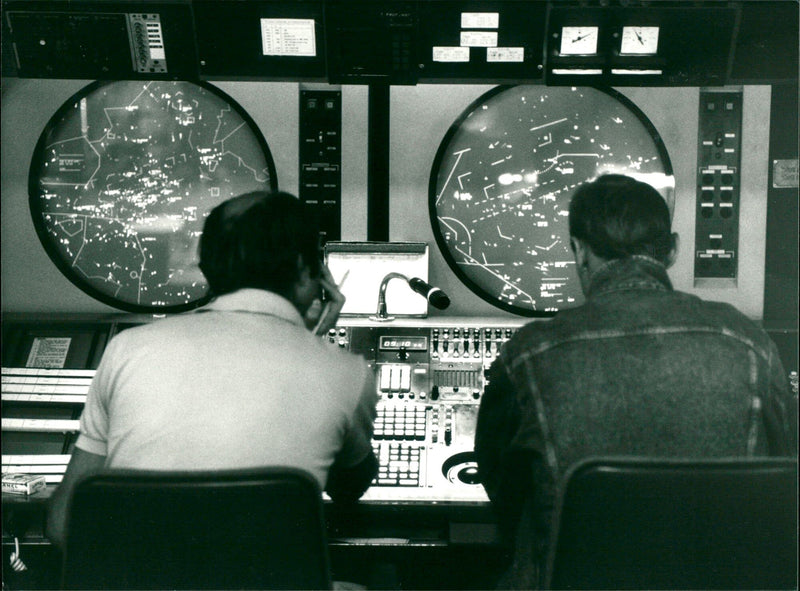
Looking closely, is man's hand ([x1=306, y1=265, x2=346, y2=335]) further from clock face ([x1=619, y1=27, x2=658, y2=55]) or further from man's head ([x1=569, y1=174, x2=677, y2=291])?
clock face ([x1=619, y1=27, x2=658, y2=55])

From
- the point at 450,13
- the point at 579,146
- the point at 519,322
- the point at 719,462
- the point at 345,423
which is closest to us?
the point at 719,462

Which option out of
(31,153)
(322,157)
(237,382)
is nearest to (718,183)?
(322,157)

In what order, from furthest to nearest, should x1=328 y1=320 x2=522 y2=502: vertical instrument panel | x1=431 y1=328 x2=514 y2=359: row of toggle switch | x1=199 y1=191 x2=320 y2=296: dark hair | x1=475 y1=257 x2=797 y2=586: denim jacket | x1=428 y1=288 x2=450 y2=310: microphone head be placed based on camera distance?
x1=431 y1=328 x2=514 y2=359: row of toggle switch, x1=428 y1=288 x2=450 y2=310: microphone head, x1=328 y1=320 x2=522 y2=502: vertical instrument panel, x1=199 y1=191 x2=320 y2=296: dark hair, x1=475 y1=257 x2=797 y2=586: denim jacket

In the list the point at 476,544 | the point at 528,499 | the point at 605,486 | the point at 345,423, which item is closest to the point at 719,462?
the point at 605,486

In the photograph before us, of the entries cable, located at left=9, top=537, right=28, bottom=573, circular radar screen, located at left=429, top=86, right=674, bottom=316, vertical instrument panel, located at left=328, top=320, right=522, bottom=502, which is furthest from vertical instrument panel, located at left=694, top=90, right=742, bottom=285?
cable, located at left=9, top=537, right=28, bottom=573

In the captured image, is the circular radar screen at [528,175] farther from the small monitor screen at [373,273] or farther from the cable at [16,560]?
the cable at [16,560]

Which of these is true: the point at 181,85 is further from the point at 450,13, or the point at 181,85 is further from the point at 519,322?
the point at 519,322
